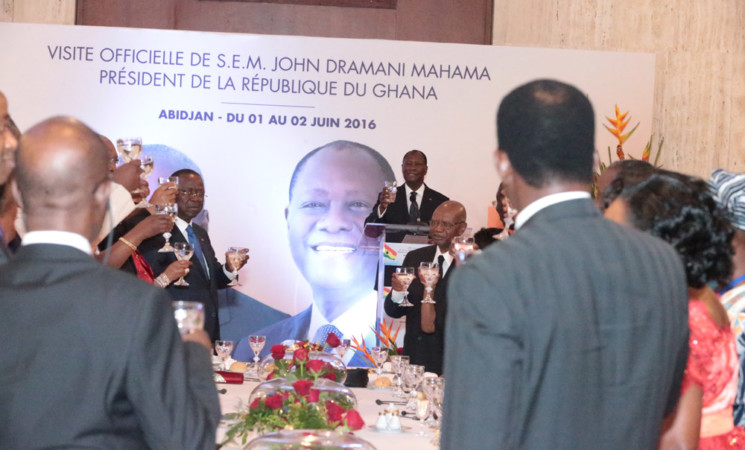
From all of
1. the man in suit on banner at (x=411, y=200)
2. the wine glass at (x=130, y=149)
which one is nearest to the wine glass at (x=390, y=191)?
the man in suit on banner at (x=411, y=200)

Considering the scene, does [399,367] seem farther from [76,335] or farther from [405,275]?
[76,335]

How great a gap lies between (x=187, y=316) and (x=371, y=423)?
1.65 metres

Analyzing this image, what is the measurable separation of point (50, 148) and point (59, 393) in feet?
1.50

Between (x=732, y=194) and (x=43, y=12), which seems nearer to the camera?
(x=732, y=194)

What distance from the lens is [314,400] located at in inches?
119

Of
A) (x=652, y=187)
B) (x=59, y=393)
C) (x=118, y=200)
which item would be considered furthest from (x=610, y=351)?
(x=118, y=200)

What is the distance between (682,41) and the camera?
25.6 ft

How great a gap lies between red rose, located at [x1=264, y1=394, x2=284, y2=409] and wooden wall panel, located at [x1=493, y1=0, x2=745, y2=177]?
5.37 meters

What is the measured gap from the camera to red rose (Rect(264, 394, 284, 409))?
2.96 meters

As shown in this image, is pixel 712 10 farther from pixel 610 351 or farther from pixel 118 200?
pixel 610 351

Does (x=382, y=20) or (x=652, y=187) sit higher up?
(x=382, y=20)

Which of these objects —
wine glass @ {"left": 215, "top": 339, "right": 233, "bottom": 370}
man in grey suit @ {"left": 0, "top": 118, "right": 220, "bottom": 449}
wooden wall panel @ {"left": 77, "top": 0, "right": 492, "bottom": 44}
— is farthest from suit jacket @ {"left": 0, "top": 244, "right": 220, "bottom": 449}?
wooden wall panel @ {"left": 77, "top": 0, "right": 492, "bottom": 44}

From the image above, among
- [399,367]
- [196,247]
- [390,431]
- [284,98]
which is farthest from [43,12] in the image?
[390,431]

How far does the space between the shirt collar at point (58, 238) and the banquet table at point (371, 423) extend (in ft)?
3.98
